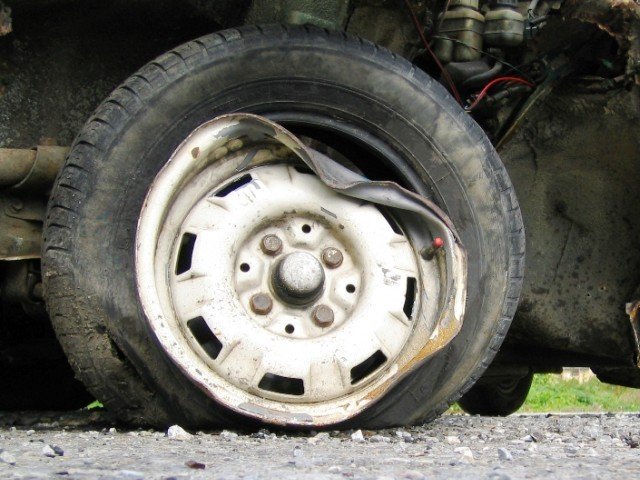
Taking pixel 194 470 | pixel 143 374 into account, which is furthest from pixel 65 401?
pixel 194 470

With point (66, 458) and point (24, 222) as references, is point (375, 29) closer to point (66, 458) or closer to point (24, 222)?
point (24, 222)

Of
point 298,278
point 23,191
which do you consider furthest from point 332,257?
point 23,191

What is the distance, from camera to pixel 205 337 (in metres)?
2.32

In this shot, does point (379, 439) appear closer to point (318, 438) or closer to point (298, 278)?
point (318, 438)

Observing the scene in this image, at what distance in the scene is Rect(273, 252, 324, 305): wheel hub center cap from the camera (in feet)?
7.55

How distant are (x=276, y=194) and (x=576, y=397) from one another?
29.4 ft

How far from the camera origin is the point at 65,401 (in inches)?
140

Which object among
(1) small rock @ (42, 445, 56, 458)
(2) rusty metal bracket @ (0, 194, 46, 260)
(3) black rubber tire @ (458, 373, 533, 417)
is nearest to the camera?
(1) small rock @ (42, 445, 56, 458)

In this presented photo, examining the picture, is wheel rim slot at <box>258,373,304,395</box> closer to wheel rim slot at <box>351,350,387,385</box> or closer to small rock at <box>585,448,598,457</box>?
wheel rim slot at <box>351,350,387,385</box>

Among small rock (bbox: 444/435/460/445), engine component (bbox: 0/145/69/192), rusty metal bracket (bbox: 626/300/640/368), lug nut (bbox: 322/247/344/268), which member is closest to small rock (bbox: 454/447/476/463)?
small rock (bbox: 444/435/460/445)

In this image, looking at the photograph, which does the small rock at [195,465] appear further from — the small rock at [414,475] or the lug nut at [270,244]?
the lug nut at [270,244]

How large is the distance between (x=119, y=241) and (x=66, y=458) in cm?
77

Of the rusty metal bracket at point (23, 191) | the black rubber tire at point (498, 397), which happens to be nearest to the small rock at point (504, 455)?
the rusty metal bracket at point (23, 191)

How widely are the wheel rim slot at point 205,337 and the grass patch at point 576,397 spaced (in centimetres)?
671
